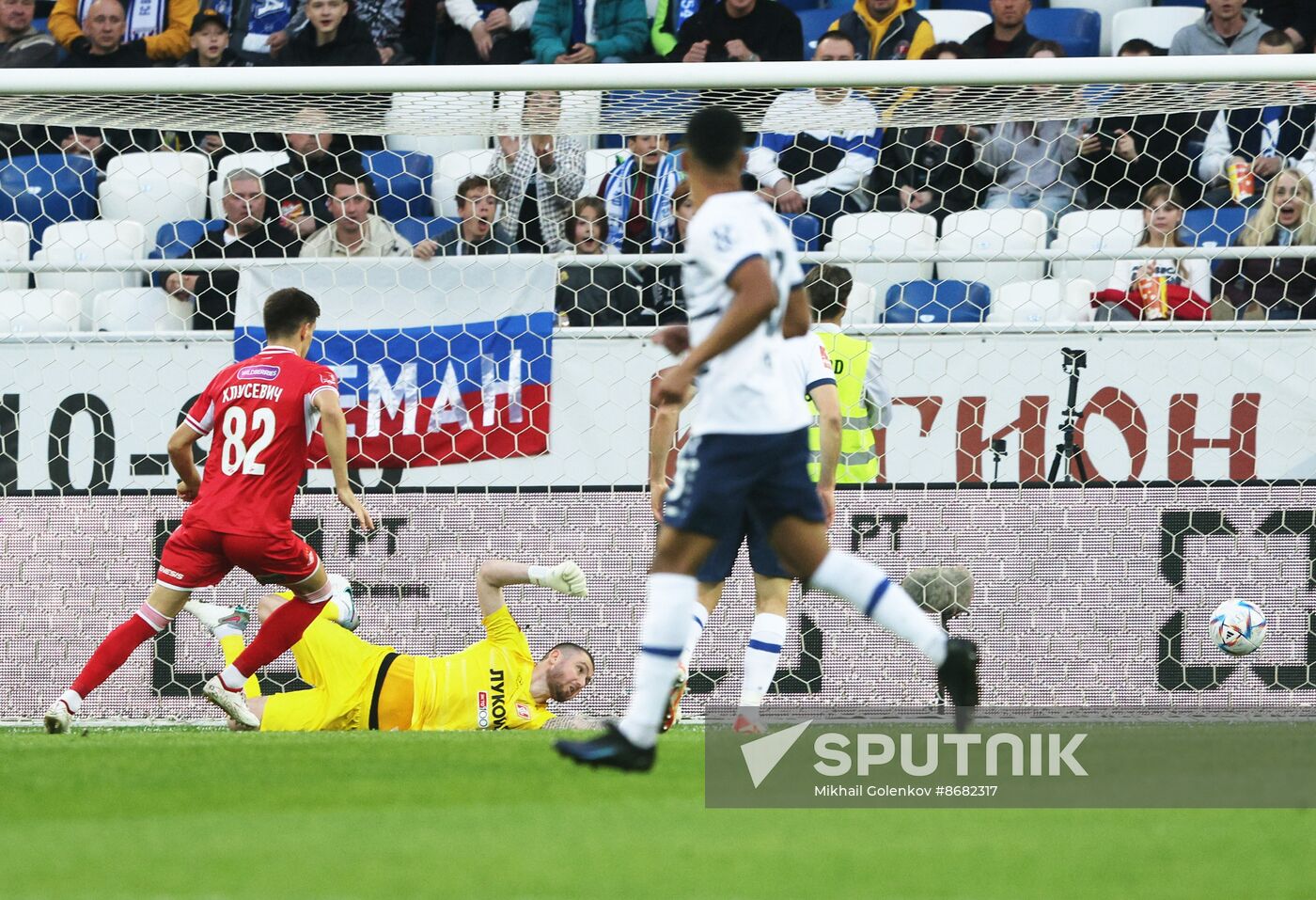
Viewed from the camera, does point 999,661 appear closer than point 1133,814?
No

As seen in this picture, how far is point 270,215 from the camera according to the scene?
8.58 metres

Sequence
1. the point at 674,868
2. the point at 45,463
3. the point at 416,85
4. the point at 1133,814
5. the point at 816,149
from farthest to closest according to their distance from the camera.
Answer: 1. the point at 816,149
2. the point at 45,463
3. the point at 416,85
4. the point at 1133,814
5. the point at 674,868

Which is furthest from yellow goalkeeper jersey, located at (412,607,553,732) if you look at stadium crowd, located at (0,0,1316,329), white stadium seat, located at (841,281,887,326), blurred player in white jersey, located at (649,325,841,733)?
white stadium seat, located at (841,281,887,326)

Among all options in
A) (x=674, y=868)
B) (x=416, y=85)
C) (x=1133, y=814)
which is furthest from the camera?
(x=416, y=85)

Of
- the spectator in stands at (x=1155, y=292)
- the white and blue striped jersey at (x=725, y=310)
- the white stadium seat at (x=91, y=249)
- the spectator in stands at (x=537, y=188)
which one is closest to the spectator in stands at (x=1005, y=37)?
the spectator in stands at (x=1155, y=292)

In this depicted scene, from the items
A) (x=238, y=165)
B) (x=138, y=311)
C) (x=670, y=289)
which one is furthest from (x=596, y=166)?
(x=138, y=311)

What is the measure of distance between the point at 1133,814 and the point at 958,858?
0.85 meters

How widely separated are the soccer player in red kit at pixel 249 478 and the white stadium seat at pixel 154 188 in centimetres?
208

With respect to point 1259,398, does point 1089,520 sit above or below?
below

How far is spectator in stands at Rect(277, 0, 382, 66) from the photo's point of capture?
1099 cm

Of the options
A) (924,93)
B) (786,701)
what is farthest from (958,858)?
(924,93)

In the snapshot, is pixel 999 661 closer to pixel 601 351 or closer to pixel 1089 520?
pixel 1089 520

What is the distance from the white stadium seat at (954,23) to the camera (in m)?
11.5

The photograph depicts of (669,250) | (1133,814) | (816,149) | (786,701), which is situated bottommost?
(786,701)
